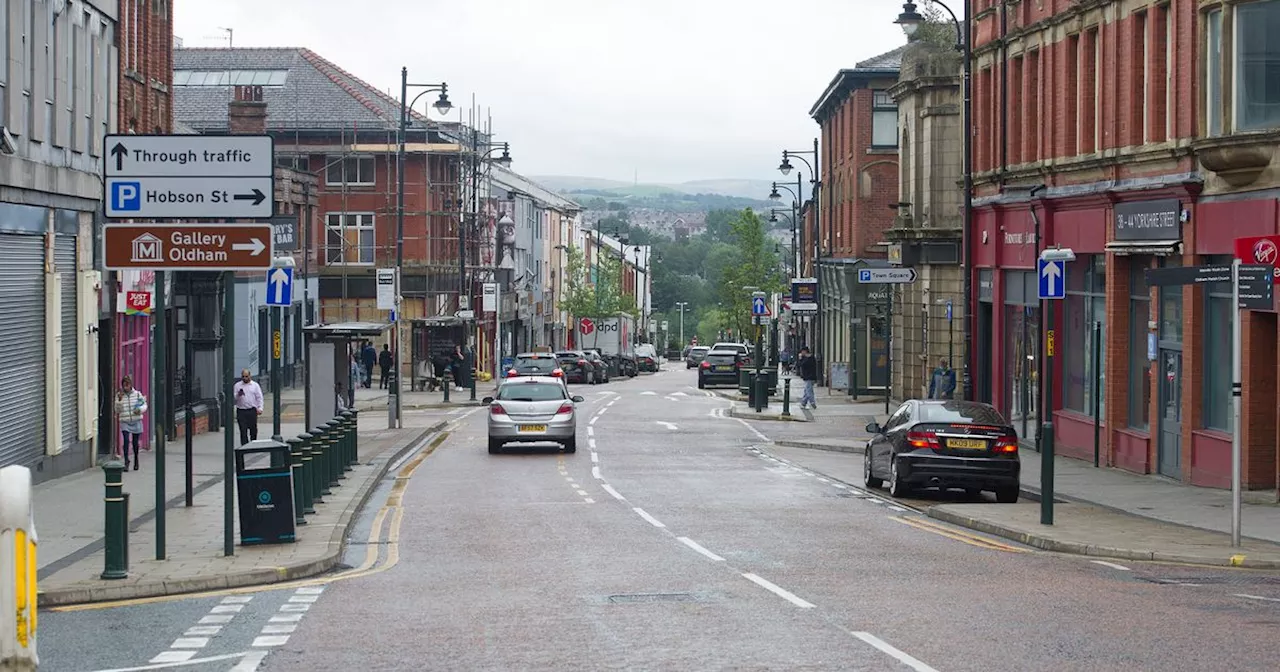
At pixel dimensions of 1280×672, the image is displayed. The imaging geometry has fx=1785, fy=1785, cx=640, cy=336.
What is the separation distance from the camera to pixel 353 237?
239ft

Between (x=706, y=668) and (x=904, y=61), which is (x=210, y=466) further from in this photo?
(x=904, y=61)

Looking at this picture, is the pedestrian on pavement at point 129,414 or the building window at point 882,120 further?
the building window at point 882,120

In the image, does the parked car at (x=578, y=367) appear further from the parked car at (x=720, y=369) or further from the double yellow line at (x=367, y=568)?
the double yellow line at (x=367, y=568)

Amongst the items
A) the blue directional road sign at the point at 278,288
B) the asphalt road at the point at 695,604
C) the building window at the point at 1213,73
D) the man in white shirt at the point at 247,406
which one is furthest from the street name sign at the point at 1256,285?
the man in white shirt at the point at 247,406

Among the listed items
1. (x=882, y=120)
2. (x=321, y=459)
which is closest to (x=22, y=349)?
(x=321, y=459)

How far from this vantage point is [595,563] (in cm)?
1742

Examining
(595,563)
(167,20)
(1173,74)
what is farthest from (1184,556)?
(167,20)

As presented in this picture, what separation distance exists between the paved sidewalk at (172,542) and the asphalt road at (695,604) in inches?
20.4

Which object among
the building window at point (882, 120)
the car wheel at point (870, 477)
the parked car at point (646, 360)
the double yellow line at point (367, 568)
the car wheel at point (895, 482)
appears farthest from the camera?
the parked car at point (646, 360)

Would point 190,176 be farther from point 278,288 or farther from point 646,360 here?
point 646,360

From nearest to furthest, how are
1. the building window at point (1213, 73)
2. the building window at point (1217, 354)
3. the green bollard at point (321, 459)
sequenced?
the green bollard at point (321, 459)
the building window at point (1213, 73)
the building window at point (1217, 354)

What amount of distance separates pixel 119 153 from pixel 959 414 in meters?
12.6

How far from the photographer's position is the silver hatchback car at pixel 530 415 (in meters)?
35.0

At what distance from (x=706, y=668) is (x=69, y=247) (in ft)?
70.4
